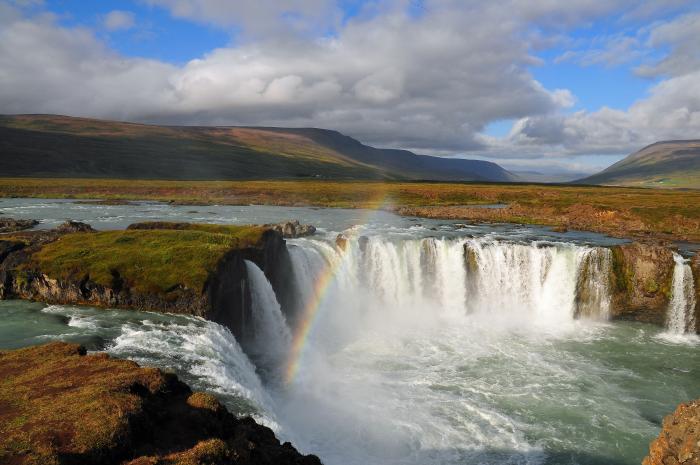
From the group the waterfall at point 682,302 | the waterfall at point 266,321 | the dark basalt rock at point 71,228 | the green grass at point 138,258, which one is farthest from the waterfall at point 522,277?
the dark basalt rock at point 71,228

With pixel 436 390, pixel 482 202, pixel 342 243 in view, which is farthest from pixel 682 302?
pixel 482 202

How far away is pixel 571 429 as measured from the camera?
22844 millimetres

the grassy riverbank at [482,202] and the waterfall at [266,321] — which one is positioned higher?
the grassy riverbank at [482,202]

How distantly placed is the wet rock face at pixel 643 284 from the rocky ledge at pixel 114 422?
3649 cm

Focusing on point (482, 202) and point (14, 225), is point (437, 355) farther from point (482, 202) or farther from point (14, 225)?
point (482, 202)

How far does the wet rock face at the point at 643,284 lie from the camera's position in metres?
39.0

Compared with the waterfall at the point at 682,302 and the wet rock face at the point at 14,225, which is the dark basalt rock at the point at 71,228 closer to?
the wet rock face at the point at 14,225

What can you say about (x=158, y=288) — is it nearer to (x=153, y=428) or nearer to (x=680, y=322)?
(x=153, y=428)

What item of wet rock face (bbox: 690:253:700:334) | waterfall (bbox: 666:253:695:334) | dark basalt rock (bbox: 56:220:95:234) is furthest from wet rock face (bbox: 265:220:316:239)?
wet rock face (bbox: 690:253:700:334)

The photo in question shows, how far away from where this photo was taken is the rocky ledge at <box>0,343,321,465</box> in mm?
10102

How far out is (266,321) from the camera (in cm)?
3130

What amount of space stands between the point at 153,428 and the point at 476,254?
3538 cm

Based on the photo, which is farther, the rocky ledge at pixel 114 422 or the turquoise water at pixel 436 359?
the turquoise water at pixel 436 359

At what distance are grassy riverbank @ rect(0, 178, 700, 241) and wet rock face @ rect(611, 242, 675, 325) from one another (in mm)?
19075
